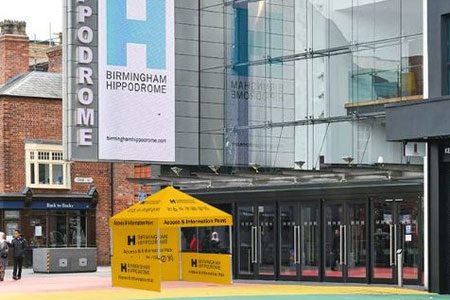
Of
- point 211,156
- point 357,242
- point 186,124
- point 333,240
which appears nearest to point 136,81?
point 186,124

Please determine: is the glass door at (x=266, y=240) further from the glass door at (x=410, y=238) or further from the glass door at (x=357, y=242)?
the glass door at (x=410, y=238)

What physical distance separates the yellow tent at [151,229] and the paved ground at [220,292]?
1.50ft

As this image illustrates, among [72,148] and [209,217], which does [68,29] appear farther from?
[209,217]

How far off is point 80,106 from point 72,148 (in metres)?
1.35

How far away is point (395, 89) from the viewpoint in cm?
3231

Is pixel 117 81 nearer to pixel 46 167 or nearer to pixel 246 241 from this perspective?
pixel 246 241

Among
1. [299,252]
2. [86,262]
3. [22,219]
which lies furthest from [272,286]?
[22,219]

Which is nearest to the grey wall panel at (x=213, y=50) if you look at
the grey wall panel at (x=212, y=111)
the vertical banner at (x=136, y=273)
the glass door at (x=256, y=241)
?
the grey wall panel at (x=212, y=111)

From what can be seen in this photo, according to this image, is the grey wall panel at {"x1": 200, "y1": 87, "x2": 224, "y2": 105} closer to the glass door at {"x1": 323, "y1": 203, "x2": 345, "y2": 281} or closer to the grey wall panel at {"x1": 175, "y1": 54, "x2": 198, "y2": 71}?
the grey wall panel at {"x1": 175, "y1": 54, "x2": 198, "y2": 71}

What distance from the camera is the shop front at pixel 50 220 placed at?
51938 mm

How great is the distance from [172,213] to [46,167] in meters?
24.9

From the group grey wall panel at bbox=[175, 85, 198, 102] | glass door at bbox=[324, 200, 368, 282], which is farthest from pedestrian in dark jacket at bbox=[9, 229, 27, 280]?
glass door at bbox=[324, 200, 368, 282]

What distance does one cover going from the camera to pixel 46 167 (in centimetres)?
5350

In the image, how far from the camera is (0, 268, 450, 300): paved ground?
91.1 feet
